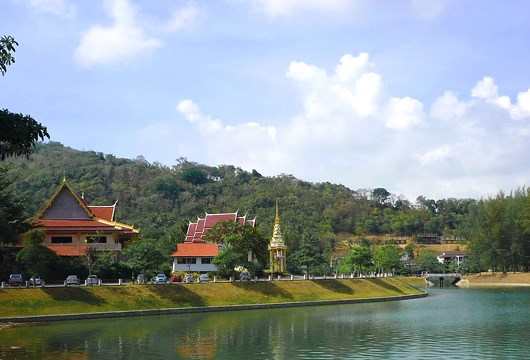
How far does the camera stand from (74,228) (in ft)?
207

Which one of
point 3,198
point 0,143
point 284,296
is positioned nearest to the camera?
point 0,143

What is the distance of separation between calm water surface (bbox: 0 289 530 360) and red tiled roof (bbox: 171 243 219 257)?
2163cm

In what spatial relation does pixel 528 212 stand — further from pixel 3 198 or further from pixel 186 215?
pixel 3 198

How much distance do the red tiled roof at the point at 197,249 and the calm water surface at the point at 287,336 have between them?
21627mm

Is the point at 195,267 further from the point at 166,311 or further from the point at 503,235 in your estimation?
the point at 503,235

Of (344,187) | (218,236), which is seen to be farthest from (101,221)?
(344,187)

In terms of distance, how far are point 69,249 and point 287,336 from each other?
31.8 metres

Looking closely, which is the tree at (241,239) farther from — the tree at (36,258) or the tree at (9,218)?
the tree at (9,218)

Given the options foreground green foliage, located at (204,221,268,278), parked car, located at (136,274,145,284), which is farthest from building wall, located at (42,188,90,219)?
foreground green foliage, located at (204,221,268,278)

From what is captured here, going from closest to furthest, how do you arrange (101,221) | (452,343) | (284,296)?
(452,343)
(284,296)
(101,221)

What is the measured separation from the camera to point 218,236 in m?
75.1

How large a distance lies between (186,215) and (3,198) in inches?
3270

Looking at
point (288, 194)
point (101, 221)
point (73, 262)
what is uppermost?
point (288, 194)

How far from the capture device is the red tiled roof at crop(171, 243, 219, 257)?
73069mm
